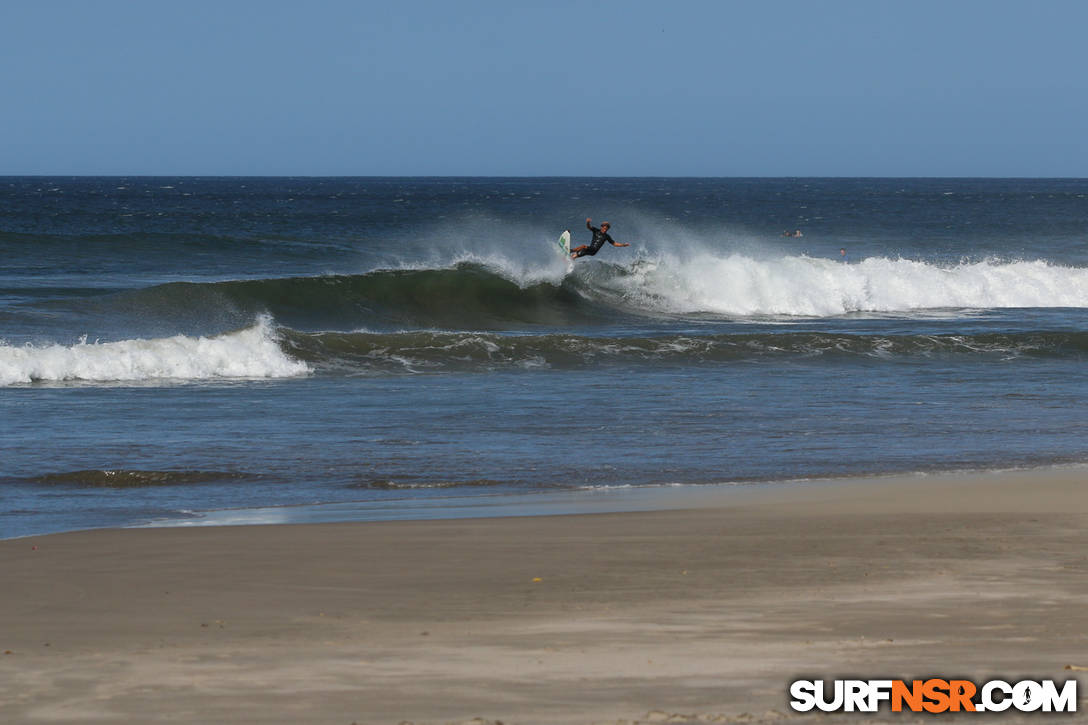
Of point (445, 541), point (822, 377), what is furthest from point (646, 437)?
point (822, 377)

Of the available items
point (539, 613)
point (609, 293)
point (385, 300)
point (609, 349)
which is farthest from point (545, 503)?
point (609, 293)

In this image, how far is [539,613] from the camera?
684cm

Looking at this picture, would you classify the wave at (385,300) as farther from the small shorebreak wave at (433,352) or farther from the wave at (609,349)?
the wave at (609,349)

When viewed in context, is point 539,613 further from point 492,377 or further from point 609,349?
point 609,349

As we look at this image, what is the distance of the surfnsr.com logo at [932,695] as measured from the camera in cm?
507

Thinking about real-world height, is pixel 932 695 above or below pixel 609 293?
below

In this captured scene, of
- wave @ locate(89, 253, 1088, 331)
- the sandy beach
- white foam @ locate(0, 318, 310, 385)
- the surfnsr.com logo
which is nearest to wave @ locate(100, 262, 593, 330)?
wave @ locate(89, 253, 1088, 331)

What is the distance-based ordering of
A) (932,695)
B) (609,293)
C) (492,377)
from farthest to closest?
(609,293) < (492,377) < (932,695)

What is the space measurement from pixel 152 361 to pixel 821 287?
1896 cm

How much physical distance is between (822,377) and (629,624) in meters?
13.2

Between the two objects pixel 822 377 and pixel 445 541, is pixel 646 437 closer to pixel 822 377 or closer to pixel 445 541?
pixel 445 541

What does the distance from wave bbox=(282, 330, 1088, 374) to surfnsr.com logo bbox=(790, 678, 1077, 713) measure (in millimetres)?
14724

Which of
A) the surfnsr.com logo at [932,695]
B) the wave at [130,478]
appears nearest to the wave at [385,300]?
the wave at [130,478]

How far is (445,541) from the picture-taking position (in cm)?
878
